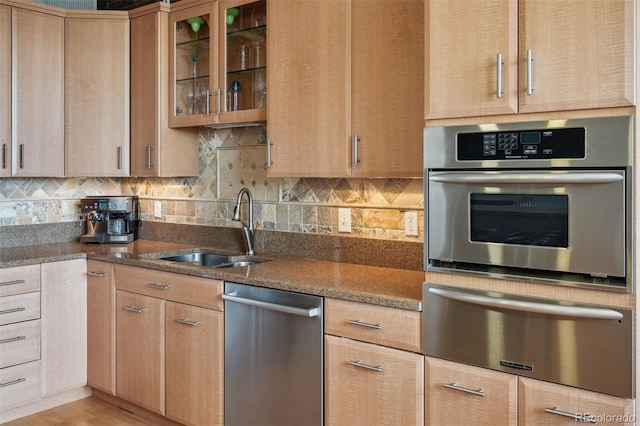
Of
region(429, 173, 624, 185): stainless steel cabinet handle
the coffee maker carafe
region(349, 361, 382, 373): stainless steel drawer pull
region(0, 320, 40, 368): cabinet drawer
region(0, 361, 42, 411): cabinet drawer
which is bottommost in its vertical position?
region(0, 361, 42, 411): cabinet drawer

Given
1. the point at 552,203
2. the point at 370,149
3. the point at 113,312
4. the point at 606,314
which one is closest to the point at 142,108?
the point at 113,312

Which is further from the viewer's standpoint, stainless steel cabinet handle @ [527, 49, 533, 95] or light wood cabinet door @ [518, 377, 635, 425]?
stainless steel cabinet handle @ [527, 49, 533, 95]

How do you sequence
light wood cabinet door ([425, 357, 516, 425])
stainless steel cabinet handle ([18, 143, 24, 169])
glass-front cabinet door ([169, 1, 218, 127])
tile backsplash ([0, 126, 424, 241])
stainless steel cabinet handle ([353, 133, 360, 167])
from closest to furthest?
light wood cabinet door ([425, 357, 516, 425]) → stainless steel cabinet handle ([353, 133, 360, 167]) → tile backsplash ([0, 126, 424, 241]) → glass-front cabinet door ([169, 1, 218, 127]) → stainless steel cabinet handle ([18, 143, 24, 169])

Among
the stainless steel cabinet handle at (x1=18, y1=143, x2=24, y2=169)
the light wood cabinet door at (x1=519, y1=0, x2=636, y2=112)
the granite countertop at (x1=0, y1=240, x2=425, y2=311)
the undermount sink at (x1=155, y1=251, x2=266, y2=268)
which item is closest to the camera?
the light wood cabinet door at (x1=519, y1=0, x2=636, y2=112)

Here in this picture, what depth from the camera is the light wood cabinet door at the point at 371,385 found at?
206 centimetres

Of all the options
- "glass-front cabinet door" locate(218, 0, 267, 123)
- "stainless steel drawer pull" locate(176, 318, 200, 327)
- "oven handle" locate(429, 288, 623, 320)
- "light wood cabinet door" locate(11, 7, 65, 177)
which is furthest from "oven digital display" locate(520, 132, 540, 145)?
"light wood cabinet door" locate(11, 7, 65, 177)

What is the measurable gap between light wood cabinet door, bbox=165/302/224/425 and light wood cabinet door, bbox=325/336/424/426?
2.10 feet

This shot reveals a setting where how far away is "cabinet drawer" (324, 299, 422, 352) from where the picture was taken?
81.3 inches

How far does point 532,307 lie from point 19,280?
2621 millimetres

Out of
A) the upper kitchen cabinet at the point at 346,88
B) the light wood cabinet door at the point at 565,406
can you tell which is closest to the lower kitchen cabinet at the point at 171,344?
the upper kitchen cabinet at the point at 346,88

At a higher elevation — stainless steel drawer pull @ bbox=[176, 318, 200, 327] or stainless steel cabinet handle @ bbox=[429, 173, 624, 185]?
stainless steel cabinet handle @ bbox=[429, 173, 624, 185]

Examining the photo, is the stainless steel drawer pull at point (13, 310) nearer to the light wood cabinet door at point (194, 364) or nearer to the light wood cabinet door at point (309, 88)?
the light wood cabinet door at point (194, 364)

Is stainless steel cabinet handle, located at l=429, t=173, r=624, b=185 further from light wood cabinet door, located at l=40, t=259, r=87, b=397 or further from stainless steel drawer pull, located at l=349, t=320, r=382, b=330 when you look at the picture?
light wood cabinet door, located at l=40, t=259, r=87, b=397

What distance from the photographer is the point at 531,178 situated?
1762mm
